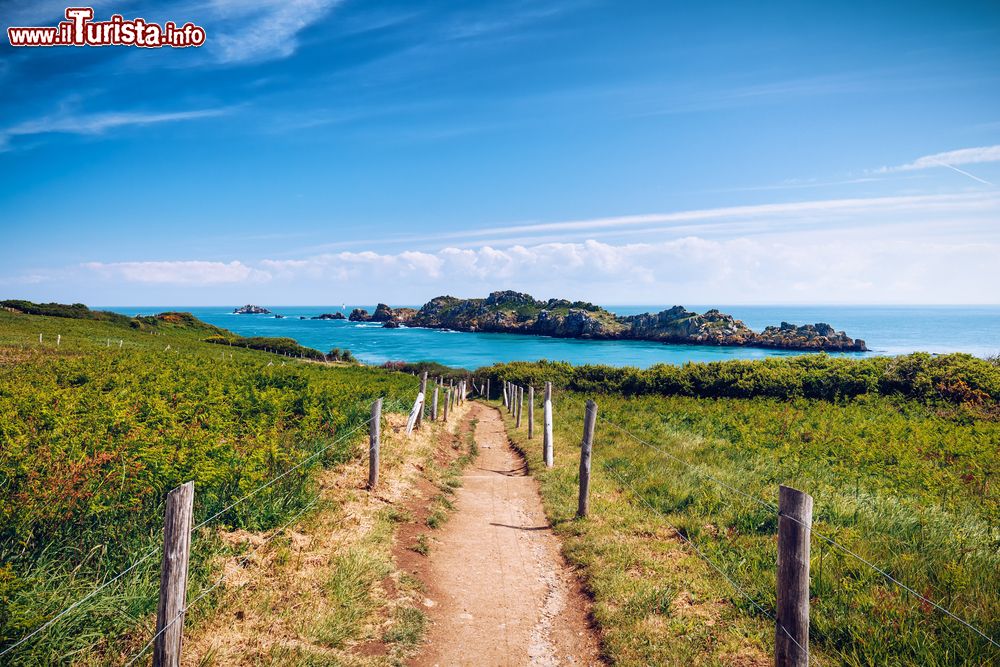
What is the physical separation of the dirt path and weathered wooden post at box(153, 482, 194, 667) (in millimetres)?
2520

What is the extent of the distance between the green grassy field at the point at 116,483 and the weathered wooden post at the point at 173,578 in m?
0.78

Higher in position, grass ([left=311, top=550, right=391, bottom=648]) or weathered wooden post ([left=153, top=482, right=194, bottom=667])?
weathered wooden post ([left=153, top=482, right=194, bottom=667])

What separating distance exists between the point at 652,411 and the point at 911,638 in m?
18.5

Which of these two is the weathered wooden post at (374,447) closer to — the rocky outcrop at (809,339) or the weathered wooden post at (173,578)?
the weathered wooden post at (173,578)

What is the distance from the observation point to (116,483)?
6.71m

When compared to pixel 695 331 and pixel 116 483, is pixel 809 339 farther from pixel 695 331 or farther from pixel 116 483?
pixel 116 483

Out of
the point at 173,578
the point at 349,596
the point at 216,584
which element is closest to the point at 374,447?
the point at 349,596

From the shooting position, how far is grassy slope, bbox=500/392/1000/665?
5207 millimetres

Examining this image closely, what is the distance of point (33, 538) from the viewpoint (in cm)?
553

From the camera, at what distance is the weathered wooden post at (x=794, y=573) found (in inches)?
158

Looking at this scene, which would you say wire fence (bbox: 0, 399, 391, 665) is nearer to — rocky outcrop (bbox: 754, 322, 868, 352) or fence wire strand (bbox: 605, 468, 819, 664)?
fence wire strand (bbox: 605, 468, 819, 664)

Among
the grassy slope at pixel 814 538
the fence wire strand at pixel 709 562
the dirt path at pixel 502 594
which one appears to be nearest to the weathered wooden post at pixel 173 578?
the dirt path at pixel 502 594

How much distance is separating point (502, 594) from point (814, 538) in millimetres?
4758

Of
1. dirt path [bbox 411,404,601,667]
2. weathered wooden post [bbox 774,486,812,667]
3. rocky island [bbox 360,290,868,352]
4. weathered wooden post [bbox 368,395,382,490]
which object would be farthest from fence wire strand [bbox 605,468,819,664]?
rocky island [bbox 360,290,868,352]
